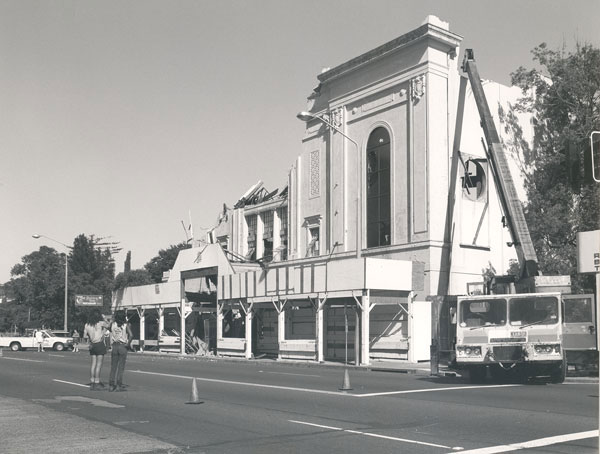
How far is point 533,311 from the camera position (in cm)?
1917

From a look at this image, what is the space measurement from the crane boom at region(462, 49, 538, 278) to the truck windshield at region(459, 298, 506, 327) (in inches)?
323

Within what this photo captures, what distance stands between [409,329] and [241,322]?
16.3 metres

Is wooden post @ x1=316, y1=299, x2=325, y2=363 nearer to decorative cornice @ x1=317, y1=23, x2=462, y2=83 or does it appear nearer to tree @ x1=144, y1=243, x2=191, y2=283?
decorative cornice @ x1=317, y1=23, x2=462, y2=83

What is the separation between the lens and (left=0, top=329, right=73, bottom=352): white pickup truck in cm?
5125

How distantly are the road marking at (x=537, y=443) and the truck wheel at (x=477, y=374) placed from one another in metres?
9.06

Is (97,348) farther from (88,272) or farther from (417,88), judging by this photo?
(88,272)

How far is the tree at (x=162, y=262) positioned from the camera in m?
91.8

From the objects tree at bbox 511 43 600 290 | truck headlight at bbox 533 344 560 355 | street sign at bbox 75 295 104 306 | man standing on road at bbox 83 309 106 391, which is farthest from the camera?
street sign at bbox 75 295 104 306

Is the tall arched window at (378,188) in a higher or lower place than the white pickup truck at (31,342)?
higher

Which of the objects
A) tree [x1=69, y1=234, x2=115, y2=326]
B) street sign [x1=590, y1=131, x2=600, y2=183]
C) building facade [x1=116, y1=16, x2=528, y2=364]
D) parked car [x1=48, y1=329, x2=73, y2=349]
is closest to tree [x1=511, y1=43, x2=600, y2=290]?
building facade [x1=116, y1=16, x2=528, y2=364]

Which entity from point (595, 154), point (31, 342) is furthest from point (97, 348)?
point (31, 342)

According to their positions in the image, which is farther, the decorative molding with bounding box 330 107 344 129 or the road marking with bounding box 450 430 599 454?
the decorative molding with bounding box 330 107 344 129

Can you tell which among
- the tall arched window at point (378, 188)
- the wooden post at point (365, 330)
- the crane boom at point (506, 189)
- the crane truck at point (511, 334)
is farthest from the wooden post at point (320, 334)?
the crane truck at point (511, 334)

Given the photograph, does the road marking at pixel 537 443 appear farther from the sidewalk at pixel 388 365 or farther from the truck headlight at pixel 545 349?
the sidewalk at pixel 388 365
